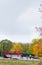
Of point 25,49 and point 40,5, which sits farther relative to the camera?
point 25,49

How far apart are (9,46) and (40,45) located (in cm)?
4560

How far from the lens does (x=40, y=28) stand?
54.7 feet

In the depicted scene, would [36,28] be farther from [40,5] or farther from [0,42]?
[0,42]

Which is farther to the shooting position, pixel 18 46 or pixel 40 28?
pixel 18 46

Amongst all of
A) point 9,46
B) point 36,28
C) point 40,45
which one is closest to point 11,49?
point 9,46

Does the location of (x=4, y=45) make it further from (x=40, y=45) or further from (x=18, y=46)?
(x=40, y=45)

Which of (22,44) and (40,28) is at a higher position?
(22,44)

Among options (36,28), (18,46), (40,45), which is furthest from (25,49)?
(36,28)

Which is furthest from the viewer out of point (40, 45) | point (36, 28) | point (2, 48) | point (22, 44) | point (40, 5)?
point (22, 44)

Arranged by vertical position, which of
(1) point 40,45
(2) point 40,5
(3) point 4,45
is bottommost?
(1) point 40,45

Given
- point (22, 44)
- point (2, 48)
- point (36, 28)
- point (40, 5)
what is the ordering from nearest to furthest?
point (40, 5) < point (36, 28) < point (2, 48) < point (22, 44)

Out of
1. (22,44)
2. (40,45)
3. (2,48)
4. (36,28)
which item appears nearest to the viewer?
(36,28)

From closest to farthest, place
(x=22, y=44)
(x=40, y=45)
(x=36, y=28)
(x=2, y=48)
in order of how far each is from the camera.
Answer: (x=36, y=28) → (x=40, y=45) → (x=2, y=48) → (x=22, y=44)

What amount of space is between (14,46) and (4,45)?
2.47m
